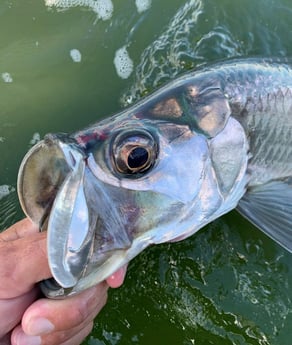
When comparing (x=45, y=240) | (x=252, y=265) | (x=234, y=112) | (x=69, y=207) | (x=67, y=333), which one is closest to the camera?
(x=69, y=207)

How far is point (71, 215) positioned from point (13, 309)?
41cm

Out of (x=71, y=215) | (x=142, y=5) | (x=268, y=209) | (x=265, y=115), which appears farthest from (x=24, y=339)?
(x=142, y=5)

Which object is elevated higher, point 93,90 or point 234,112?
point 93,90

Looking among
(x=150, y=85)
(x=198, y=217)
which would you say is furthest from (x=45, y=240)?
(x=150, y=85)

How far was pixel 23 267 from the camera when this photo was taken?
1.74m

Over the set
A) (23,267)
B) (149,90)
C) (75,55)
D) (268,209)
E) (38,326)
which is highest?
(75,55)

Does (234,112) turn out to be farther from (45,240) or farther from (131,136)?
(45,240)

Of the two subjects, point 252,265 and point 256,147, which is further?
point 252,265

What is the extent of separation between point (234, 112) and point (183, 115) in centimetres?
22

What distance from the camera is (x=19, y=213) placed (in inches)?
107

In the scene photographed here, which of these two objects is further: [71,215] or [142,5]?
[142,5]

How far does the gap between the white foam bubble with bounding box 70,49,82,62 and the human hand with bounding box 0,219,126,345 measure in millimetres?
1334

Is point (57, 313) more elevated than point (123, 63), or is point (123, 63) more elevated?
point (123, 63)

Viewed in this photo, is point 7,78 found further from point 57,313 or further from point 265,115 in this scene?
point 57,313
